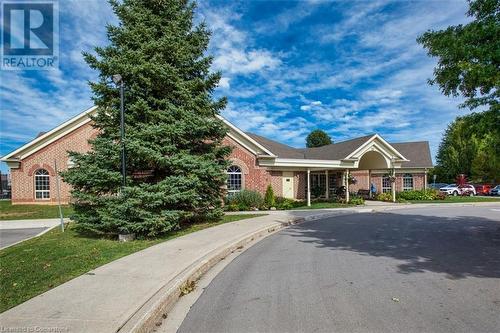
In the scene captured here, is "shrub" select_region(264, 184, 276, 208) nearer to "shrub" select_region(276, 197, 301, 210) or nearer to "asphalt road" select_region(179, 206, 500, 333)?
"shrub" select_region(276, 197, 301, 210)

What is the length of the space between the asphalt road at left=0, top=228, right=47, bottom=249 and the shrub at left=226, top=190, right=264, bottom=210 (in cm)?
1009

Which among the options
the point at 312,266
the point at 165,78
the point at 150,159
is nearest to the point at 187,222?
the point at 150,159

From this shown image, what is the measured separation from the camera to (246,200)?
20.5m

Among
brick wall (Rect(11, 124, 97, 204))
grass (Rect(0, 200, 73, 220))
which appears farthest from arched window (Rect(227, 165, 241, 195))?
brick wall (Rect(11, 124, 97, 204))

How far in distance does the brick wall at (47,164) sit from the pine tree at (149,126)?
1352 cm

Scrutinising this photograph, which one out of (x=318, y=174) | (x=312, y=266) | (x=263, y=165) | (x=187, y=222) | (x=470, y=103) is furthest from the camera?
(x=318, y=174)

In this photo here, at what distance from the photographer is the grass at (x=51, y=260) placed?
5.60 m

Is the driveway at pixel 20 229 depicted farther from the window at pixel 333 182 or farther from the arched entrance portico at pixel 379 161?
the window at pixel 333 182

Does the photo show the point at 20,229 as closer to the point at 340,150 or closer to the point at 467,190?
the point at 340,150

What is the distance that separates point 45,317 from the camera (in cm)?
Result: 426

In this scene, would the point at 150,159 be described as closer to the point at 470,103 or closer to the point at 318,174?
the point at 470,103

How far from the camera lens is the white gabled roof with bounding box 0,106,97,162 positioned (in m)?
23.4

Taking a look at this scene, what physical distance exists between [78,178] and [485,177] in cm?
5293

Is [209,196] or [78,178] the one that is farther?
[209,196]
